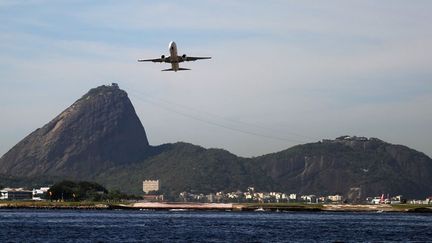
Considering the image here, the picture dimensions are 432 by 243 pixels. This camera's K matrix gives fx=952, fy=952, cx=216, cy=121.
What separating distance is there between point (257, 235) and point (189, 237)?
11.6 m

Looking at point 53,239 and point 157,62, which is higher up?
point 157,62

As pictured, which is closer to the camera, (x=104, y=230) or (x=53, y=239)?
(x=53, y=239)

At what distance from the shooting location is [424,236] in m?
140

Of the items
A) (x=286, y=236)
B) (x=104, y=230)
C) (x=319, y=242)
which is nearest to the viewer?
(x=319, y=242)

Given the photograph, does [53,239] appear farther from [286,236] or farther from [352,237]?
[352,237]

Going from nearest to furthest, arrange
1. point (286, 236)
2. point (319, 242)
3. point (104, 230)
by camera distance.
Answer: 1. point (319, 242)
2. point (286, 236)
3. point (104, 230)

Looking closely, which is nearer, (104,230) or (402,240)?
(402,240)

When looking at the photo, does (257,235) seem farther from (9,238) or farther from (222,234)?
(9,238)

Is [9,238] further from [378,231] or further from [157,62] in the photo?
[378,231]

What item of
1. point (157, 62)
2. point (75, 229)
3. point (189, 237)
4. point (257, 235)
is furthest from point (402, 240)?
point (75, 229)

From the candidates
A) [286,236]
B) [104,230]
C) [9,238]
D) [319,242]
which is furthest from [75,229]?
[319,242]

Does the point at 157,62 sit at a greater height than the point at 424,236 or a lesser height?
greater

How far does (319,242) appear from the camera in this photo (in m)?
121

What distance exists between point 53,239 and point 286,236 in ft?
106
